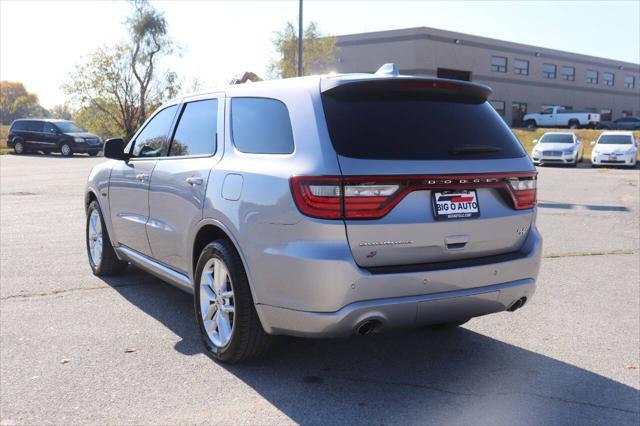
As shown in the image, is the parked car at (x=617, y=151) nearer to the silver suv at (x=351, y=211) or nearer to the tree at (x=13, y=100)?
the silver suv at (x=351, y=211)

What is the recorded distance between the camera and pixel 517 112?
210 feet

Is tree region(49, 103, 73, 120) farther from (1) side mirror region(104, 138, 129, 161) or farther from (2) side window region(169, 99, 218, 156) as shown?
(2) side window region(169, 99, 218, 156)

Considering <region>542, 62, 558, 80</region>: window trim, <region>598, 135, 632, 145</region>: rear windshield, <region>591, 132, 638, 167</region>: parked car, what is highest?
<region>542, 62, 558, 80</region>: window trim

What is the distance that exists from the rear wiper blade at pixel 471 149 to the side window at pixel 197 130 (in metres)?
1.63

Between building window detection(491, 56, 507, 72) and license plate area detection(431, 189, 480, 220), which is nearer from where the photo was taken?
license plate area detection(431, 189, 480, 220)

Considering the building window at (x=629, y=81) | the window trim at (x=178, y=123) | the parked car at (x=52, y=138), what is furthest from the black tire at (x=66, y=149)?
the building window at (x=629, y=81)

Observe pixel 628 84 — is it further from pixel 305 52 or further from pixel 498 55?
pixel 305 52

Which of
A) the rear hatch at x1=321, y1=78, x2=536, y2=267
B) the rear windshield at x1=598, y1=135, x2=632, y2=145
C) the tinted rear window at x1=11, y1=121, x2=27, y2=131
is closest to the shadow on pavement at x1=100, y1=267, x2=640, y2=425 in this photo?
the rear hatch at x1=321, y1=78, x2=536, y2=267

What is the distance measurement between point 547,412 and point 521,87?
65.2 m

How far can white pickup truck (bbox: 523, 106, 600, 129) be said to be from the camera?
5203 centimetres

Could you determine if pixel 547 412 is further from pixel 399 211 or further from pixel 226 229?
pixel 226 229

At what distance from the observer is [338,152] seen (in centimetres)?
331

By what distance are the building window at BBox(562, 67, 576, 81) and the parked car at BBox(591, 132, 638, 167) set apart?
43677 mm

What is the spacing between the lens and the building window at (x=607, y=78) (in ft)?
238
